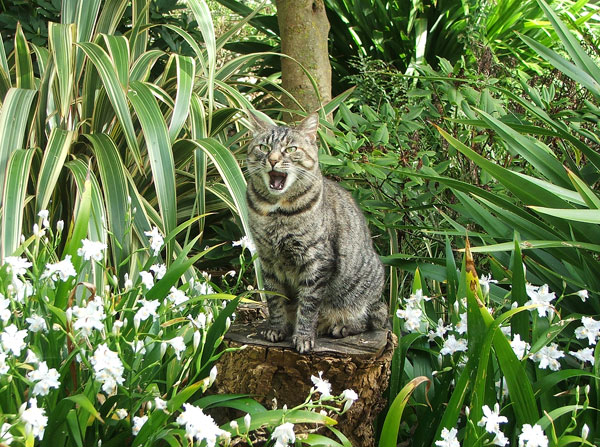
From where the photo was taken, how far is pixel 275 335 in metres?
2.42

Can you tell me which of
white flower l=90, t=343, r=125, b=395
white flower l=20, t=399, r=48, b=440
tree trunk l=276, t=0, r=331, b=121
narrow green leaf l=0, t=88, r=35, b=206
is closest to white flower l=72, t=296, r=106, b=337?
white flower l=90, t=343, r=125, b=395

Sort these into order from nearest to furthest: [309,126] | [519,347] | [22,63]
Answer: [519,347], [309,126], [22,63]

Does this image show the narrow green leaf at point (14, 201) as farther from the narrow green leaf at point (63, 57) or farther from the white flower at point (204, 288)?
the white flower at point (204, 288)

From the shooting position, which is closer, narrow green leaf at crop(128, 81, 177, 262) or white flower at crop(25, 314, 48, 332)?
white flower at crop(25, 314, 48, 332)

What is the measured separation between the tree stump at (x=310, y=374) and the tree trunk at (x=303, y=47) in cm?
214

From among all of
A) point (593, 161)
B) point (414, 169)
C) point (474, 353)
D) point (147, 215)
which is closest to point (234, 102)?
point (147, 215)

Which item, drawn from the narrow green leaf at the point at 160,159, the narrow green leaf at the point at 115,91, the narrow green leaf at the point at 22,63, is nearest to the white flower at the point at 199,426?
the narrow green leaf at the point at 160,159

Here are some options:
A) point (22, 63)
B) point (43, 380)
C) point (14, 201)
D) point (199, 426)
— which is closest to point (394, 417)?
point (199, 426)

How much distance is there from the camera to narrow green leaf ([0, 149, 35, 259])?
8.44ft

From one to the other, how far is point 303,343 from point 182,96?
4.49 feet

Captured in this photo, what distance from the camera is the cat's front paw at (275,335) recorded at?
7.88 ft

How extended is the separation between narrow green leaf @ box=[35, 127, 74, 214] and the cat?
832mm

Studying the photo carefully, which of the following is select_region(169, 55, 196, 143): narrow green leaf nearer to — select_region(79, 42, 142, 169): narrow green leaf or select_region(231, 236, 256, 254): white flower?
select_region(79, 42, 142, 169): narrow green leaf

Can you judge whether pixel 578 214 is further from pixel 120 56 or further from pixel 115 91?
pixel 120 56
